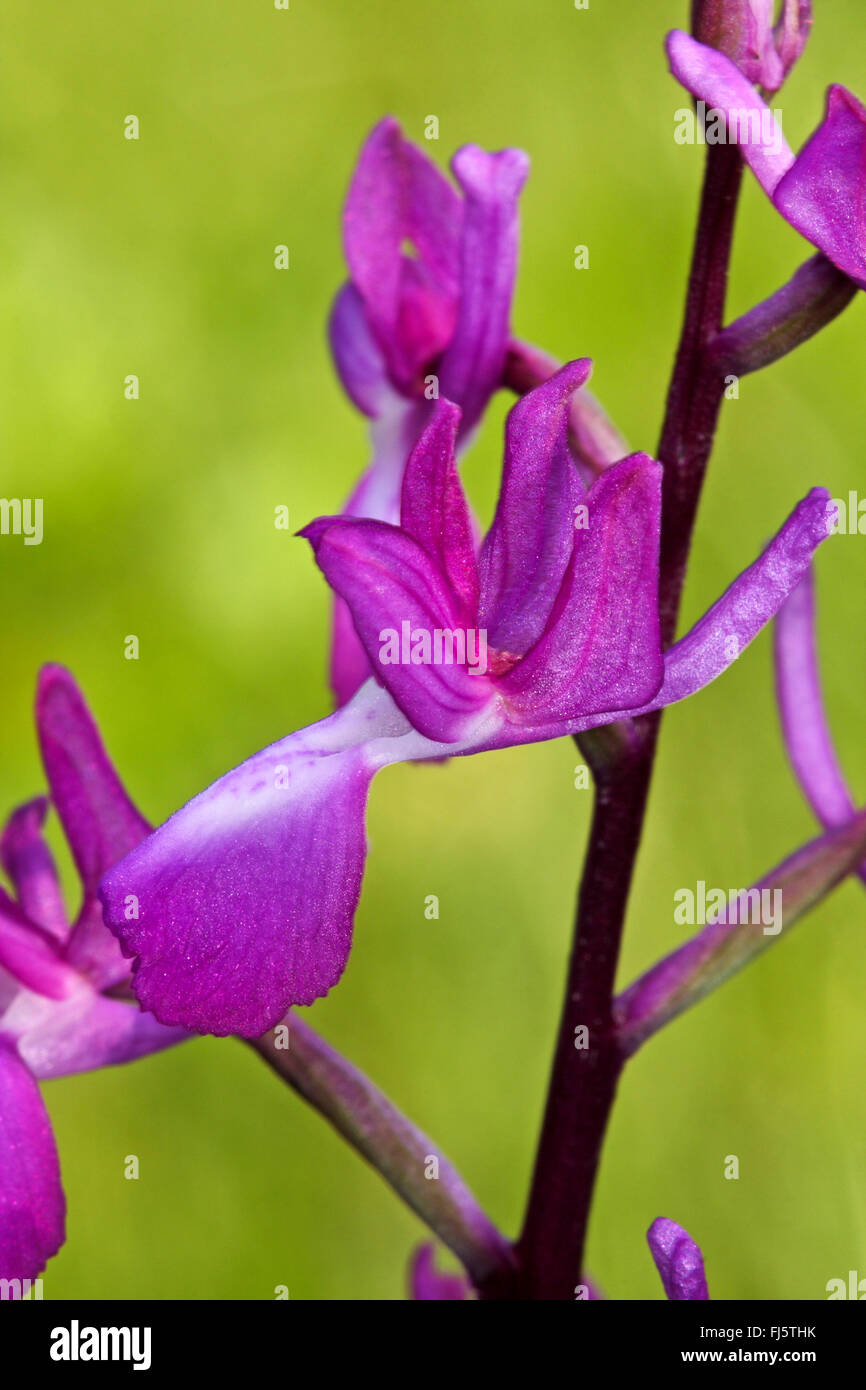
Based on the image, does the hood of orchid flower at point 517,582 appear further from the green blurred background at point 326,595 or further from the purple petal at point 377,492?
the green blurred background at point 326,595

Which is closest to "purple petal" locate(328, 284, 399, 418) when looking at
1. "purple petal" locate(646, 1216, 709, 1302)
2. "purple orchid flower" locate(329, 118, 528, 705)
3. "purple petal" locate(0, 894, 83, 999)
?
"purple orchid flower" locate(329, 118, 528, 705)

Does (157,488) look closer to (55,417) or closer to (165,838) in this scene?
(55,417)

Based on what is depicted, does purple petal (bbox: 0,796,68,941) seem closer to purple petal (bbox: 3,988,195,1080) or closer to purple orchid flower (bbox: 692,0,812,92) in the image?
purple petal (bbox: 3,988,195,1080)

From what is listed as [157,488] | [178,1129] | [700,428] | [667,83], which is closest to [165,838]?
[700,428]

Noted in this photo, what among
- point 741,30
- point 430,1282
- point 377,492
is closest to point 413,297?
point 377,492

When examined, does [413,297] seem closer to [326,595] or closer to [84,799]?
[84,799]
